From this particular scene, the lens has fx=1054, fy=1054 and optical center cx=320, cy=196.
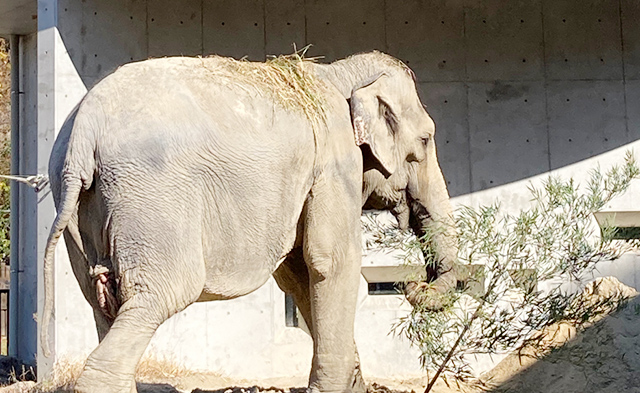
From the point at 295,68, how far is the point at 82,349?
4.15 meters

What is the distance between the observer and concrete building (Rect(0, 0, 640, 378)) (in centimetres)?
958

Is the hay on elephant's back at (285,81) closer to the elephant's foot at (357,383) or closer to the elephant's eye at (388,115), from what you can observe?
the elephant's eye at (388,115)

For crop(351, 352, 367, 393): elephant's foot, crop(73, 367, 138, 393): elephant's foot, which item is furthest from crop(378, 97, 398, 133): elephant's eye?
crop(73, 367, 138, 393): elephant's foot

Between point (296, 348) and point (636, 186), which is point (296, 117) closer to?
point (296, 348)

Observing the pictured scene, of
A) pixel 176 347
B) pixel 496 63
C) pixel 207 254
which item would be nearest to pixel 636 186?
pixel 496 63

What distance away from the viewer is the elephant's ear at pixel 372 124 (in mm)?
6262

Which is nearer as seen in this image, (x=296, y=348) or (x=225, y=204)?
(x=225, y=204)

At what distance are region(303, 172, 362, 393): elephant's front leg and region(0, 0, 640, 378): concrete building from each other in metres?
3.46

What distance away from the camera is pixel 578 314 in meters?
6.89

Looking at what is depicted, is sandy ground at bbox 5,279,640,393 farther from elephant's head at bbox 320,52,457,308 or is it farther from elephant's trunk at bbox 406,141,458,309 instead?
elephant's head at bbox 320,52,457,308

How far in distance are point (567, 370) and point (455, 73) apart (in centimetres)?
329

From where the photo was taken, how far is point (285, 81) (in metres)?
5.86

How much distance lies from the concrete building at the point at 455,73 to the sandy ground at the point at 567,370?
0.87 metres

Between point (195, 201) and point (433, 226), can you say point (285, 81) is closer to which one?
point (195, 201)
